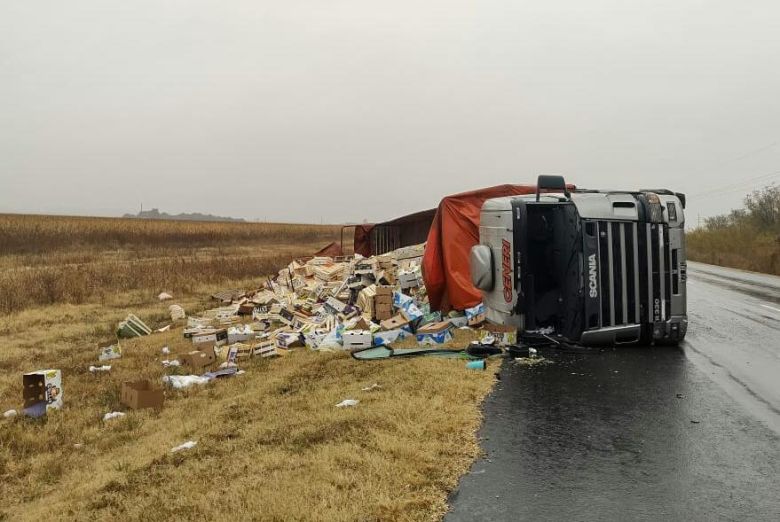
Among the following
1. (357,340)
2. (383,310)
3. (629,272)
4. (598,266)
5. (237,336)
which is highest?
(598,266)

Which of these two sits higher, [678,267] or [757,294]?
[678,267]

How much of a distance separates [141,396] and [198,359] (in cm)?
223

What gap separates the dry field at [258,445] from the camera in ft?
12.1

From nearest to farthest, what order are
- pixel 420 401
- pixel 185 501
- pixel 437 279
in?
pixel 185 501
pixel 420 401
pixel 437 279

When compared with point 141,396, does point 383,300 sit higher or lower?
higher

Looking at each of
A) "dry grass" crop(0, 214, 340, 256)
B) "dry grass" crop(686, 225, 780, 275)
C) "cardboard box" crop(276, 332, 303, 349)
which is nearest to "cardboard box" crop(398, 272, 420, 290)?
"cardboard box" crop(276, 332, 303, 349)

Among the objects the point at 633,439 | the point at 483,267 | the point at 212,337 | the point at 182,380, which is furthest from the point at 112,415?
the point at 633,439

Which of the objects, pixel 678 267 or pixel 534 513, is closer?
pixel 534 513

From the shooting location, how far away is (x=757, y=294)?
592 inches

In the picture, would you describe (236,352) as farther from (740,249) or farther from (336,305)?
(740,249)

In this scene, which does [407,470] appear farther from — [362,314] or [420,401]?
[362,314]

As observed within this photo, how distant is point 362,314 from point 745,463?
807 centimetres

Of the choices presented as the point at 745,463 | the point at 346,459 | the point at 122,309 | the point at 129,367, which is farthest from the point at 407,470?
the point at 122,309

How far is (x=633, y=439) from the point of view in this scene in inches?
183
